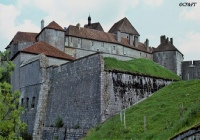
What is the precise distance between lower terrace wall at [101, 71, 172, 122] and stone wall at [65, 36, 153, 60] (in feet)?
79.7

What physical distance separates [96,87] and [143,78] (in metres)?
5.39

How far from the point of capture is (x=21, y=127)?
15.5 metres

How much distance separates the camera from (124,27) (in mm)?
65250

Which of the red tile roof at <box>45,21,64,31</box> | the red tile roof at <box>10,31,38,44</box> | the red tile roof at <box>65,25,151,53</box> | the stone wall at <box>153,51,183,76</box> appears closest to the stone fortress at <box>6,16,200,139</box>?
the red tile roof at <box>45,21,64,31</box>

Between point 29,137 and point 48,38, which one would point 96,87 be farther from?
point 48,38

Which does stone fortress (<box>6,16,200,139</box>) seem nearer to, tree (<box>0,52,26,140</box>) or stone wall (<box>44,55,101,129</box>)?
stone wall (<box>44,55,101,129</box>)

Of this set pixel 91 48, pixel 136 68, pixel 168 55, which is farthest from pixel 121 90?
pixel 168 55

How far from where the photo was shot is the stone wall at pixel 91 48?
174 feet

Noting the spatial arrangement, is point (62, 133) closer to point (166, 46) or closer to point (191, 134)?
point (191, 134)

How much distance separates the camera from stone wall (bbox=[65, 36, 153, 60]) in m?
52.9

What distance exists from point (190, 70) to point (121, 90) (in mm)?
29943

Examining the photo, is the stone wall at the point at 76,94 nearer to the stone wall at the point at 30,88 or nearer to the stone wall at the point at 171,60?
the stone wall at the point at 30,88

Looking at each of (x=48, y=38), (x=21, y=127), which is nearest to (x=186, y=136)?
(x=21, y=127)

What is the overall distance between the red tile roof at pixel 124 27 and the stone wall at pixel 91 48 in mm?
5043
